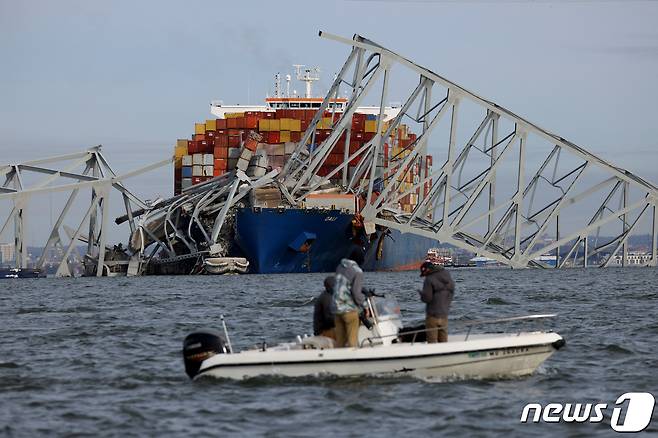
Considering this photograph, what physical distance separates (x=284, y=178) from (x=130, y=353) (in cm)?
6356

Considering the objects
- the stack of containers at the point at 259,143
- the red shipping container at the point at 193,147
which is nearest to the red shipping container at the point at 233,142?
the stack of containers at the point at 259,143

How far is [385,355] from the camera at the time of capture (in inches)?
778

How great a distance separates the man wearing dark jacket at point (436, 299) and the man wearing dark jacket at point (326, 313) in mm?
1444

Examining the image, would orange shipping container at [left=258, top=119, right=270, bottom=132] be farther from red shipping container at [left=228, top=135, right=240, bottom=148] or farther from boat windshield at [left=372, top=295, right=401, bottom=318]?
boat windshield at [left=372, top=295, right=401, bottom=318]

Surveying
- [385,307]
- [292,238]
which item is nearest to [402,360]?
[385,307]

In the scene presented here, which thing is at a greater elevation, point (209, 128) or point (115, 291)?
point (209, 128)

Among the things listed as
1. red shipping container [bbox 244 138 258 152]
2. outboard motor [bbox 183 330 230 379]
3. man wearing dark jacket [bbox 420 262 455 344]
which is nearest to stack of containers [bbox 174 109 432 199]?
red shipping container [bbox 244 138 258 152]

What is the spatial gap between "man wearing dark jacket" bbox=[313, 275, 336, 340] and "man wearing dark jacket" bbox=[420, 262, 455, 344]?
4.74ft

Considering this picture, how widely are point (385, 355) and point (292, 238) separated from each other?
67630mm

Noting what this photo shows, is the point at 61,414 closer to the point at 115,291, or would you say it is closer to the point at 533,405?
the point at 533,405

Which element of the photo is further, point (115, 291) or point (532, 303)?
point (115, 291)

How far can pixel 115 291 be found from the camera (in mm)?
59281

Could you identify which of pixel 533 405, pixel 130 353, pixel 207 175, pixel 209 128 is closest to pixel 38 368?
pixel 130 353

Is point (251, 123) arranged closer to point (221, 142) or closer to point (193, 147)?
point (221, 142)
